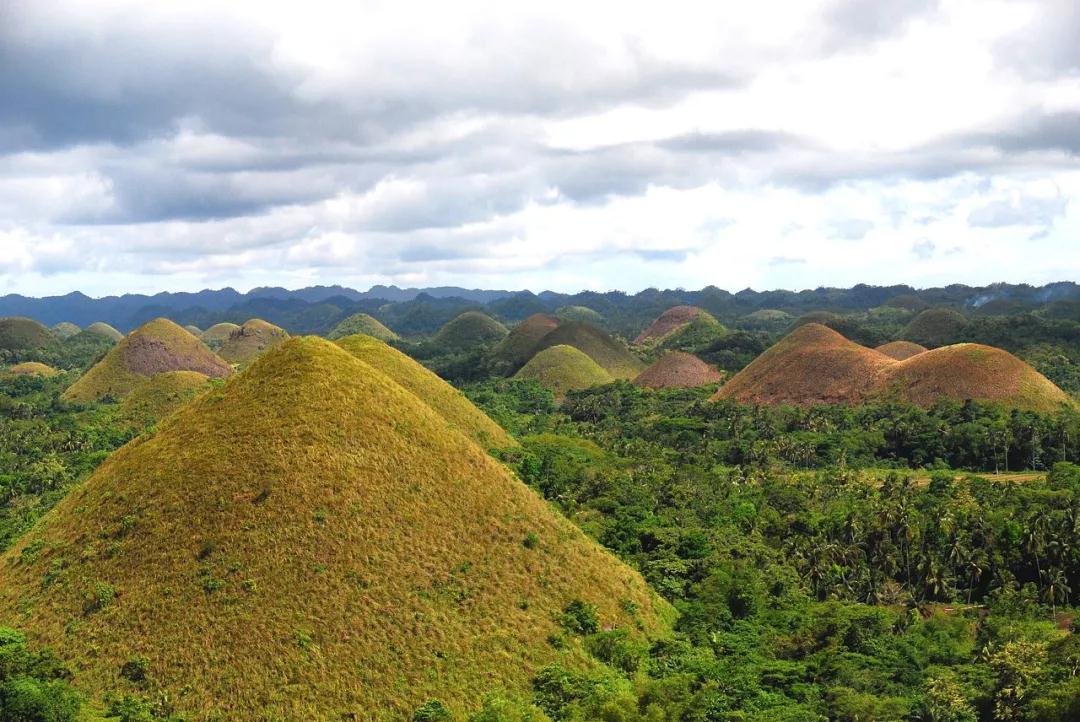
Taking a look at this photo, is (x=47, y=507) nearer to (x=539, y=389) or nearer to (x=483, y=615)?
(x=483, y=615)

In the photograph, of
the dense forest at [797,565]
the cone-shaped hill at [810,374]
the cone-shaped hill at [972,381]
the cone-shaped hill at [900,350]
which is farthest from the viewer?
the cone-shaped hill at [900,350]

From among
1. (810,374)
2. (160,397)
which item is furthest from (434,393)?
(810,374)

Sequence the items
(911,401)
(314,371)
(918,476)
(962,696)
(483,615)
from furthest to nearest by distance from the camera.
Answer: (911,401) < (918,476) < (314,371) < (483,615) < (962,696)

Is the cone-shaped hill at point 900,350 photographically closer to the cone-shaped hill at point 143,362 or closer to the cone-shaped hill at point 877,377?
the cone-shaped hill at point 877,377

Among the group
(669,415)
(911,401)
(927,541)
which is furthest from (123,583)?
(911,401)

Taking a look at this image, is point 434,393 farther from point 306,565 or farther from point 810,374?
point 810,374

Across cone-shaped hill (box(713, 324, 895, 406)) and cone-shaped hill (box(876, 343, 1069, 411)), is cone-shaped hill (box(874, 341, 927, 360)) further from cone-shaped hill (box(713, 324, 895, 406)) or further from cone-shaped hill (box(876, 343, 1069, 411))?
cone-shaped hill (box(876, 343, 1069, 411))

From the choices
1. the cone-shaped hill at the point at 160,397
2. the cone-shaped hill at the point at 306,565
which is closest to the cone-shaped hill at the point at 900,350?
the cone-shaped hill at the point at 160,397

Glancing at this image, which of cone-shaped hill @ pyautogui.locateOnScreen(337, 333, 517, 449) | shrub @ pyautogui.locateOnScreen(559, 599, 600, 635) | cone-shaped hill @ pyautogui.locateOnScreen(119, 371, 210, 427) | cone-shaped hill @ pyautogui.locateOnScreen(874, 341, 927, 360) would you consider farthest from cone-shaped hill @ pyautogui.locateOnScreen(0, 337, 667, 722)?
cone-shaped hill @ pyautogui.locateOnScreen(874, 341, 927, 360)
